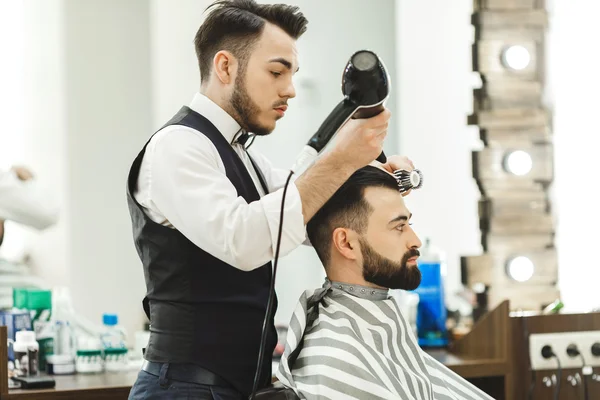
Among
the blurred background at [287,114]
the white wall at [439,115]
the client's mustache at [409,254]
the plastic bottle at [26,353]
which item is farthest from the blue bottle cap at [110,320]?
the white wall at [439,115]

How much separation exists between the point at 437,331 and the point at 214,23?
1.30m

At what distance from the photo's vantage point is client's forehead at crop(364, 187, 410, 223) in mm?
1938

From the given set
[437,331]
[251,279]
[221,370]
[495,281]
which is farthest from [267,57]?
[495,281]

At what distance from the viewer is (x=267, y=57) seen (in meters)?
1.87

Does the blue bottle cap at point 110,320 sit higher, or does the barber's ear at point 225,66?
the barber's ear at point 225,66

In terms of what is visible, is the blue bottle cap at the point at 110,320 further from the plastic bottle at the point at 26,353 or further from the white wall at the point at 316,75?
the white wall at the point at 316,75

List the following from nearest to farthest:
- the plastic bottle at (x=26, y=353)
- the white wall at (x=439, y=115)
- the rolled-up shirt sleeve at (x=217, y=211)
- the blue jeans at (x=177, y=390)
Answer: the rolled-up shirt sleeve at (x=217, y=211)
the blue jeans at (x=177, y=390)
the plastic bottle at (x=26, y=353)
the white wall at (x=439, y=115)

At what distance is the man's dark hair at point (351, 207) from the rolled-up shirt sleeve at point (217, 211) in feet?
1.07

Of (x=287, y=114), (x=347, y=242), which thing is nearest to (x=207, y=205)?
(x=347, y=242)

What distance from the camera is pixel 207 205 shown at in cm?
161

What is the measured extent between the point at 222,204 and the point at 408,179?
0.53 meters

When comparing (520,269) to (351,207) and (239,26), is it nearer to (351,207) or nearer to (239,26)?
(351,207)

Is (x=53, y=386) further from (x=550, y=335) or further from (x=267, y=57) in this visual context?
(x=550, y=335)

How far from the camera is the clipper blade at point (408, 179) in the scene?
1955mm
